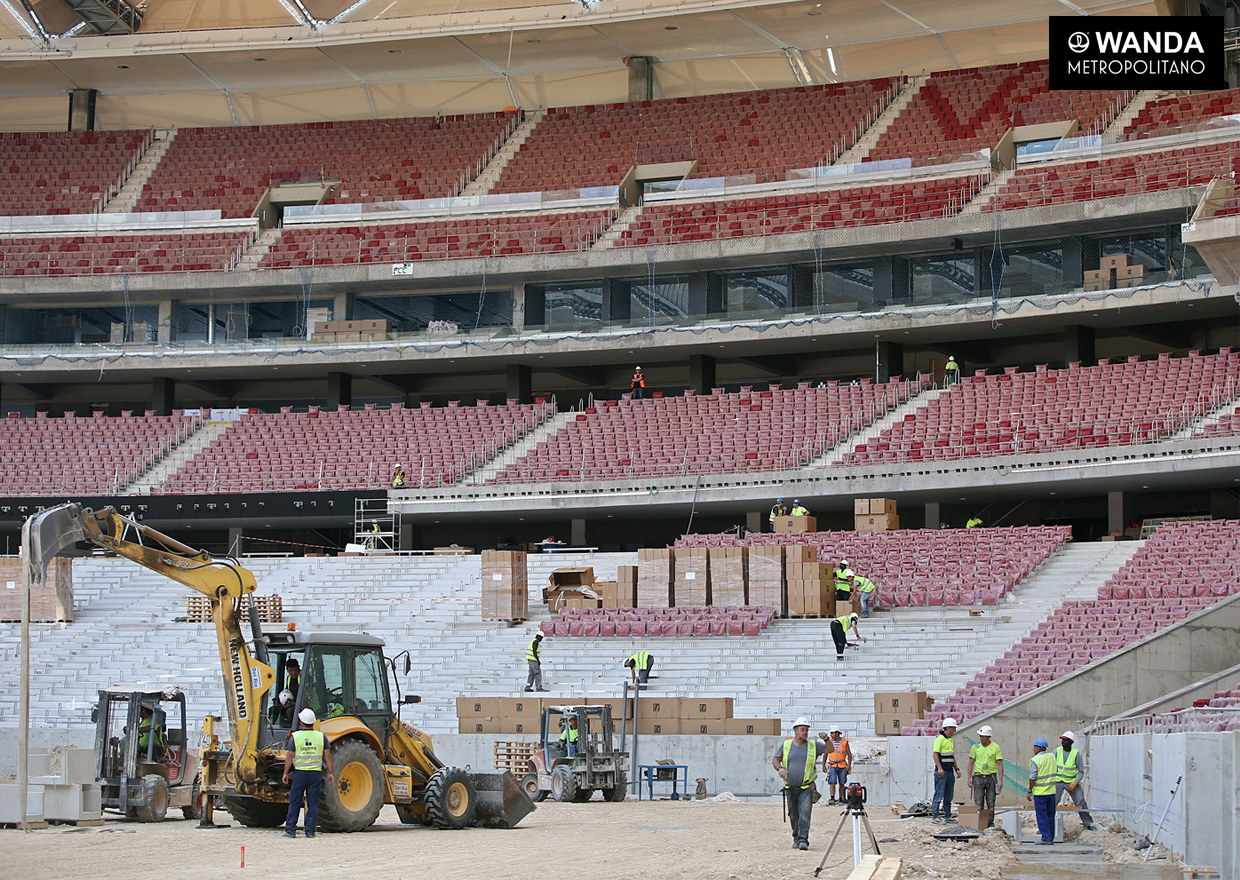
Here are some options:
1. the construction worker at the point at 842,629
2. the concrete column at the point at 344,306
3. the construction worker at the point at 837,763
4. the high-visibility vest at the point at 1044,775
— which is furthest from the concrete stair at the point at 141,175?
the high-visibility vest at the point at 1044,775

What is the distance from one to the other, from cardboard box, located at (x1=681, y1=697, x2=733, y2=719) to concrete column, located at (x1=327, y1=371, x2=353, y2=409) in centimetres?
2447

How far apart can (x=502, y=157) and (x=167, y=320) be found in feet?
39.5

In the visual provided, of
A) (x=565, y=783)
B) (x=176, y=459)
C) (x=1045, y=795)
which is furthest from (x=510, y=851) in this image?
(x=176, y=459)

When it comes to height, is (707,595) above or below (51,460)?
below

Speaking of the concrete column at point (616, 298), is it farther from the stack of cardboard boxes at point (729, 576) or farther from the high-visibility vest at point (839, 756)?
the high-visibility vest at point (839, 756)

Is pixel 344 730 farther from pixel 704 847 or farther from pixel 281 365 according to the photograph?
pixel 281 365

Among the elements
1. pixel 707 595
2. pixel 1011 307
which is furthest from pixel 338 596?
pixel 1011 307

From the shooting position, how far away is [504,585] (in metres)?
29.8

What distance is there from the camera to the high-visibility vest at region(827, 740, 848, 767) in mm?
18531

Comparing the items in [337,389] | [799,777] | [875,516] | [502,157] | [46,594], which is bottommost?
[799,777]

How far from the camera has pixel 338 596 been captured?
32.9 m

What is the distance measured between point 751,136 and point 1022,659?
2717 centimetres

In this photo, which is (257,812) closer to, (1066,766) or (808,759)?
(808,759)

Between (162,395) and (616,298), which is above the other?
(616,298)
